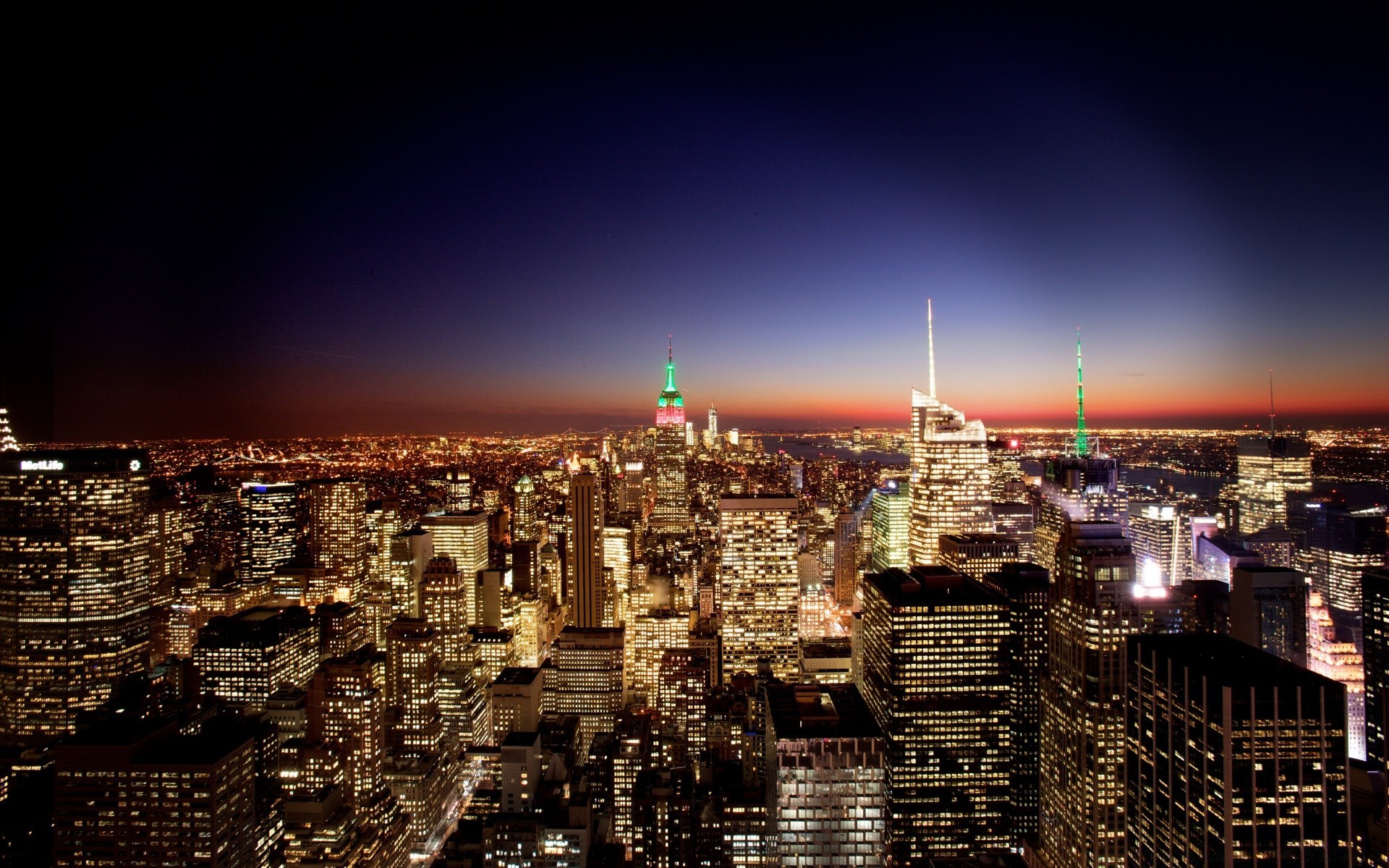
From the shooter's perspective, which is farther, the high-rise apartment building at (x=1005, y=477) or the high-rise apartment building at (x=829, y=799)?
the high-rise apartment building at (x=1005, y=477)

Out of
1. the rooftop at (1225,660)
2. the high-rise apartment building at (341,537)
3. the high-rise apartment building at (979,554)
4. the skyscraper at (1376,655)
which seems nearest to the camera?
the rooftop at (1225,660)

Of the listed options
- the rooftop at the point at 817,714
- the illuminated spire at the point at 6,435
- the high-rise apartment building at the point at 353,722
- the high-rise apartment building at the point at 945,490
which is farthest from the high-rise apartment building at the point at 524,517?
the rooftop at the point at 817,714

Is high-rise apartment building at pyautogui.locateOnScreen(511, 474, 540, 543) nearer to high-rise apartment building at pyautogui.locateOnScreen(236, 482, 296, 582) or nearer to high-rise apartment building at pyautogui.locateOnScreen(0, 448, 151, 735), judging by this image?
high-rise apartment building at pyautogui.locateOnScreen(236, 482, 296, 582)

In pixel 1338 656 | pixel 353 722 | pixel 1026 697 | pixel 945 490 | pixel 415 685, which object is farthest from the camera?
pixel 945 490

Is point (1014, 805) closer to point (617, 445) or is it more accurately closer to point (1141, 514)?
point (1141, 514)

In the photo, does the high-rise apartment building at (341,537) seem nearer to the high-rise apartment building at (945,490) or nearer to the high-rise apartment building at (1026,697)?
the high-rise apartment building at (945,490)

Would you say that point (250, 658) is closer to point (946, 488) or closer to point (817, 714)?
point (817, 714)

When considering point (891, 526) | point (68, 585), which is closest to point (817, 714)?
point (68, 585)
